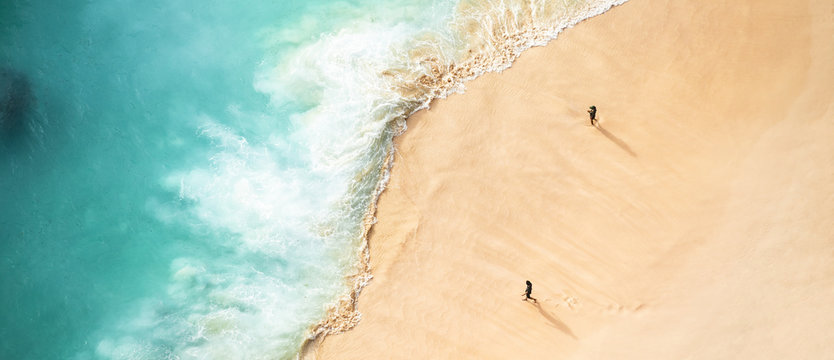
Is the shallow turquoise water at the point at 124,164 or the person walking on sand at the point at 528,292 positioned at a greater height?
the shallow turquoise water at the point at 124,164

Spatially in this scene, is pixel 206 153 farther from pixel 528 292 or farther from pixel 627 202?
pixel 627 202

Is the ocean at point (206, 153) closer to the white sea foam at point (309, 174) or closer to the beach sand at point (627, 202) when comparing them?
the white sea foam at point (309, 174)

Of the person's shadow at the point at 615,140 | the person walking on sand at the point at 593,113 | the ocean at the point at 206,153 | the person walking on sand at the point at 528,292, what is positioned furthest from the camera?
the person's shadow at the point at 615,140

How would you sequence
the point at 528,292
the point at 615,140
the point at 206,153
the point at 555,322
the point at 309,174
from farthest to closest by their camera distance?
1. the point at 206,153
2. the point at 309,174
3. the point at 615,140
4. the point at 555,322
5. the point at 528,292

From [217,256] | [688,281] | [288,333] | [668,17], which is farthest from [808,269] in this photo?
[217,256]

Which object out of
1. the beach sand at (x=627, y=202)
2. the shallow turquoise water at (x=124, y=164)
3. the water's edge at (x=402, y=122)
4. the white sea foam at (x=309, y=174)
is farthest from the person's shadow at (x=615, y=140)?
the shallow turquoise water at (x=124, y=164)

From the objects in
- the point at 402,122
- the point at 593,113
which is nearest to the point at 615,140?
the point at 593,113

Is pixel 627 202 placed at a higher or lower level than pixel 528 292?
higher
